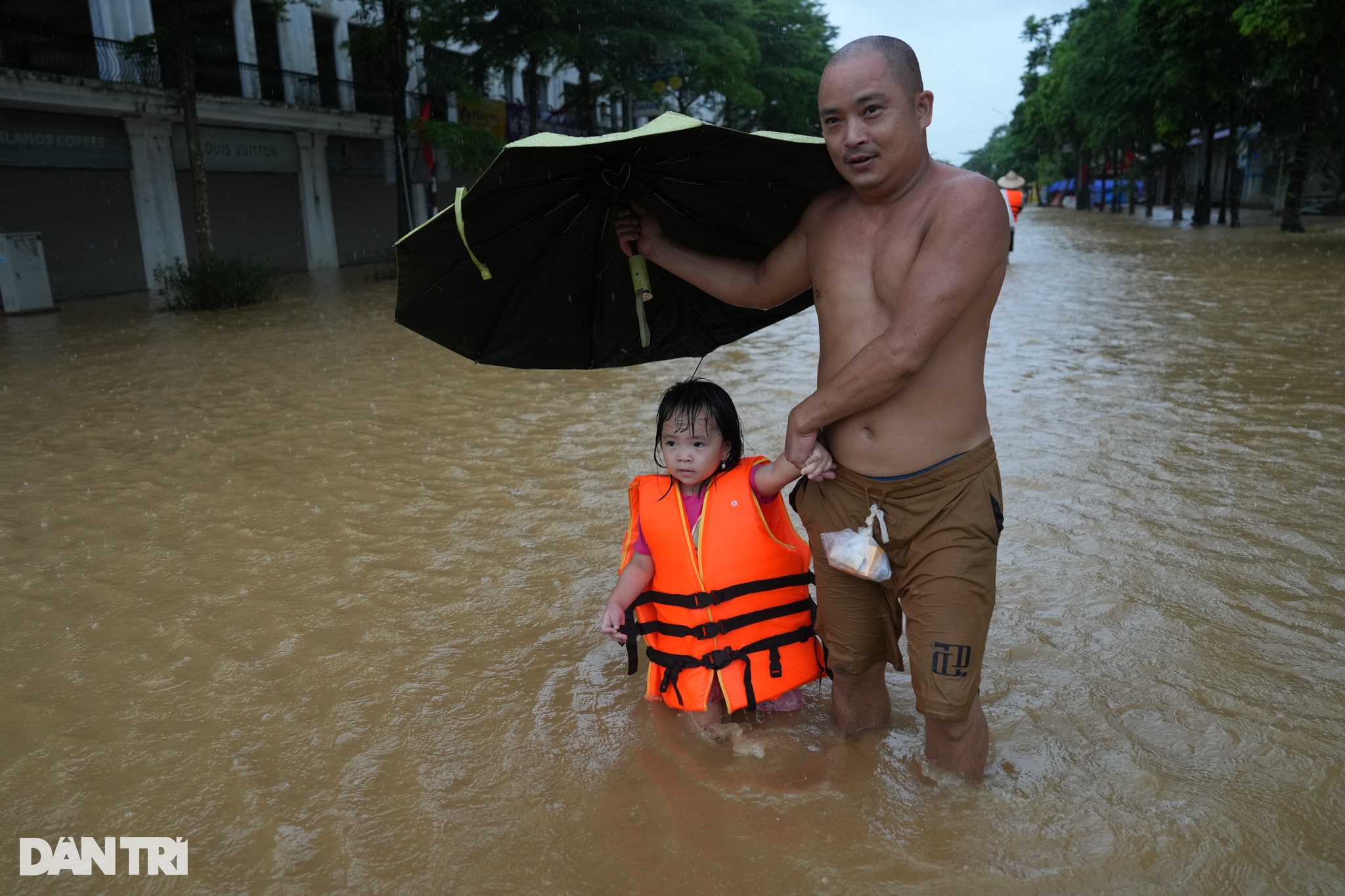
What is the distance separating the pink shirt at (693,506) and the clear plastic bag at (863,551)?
1.39 ft

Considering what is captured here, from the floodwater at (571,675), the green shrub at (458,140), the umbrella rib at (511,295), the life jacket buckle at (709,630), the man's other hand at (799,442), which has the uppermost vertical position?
the green shrub at (458,140)

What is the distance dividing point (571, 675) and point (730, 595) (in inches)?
35.9

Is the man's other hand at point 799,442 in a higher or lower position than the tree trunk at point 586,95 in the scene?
lower

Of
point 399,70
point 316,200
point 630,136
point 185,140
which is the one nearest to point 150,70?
point 185,140

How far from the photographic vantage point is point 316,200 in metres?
26.0

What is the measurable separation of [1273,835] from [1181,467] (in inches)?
141

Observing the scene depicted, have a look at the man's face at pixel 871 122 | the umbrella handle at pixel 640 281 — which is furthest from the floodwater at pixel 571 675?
the man's face at pixel 871 122

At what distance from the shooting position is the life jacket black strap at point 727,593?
3064mm

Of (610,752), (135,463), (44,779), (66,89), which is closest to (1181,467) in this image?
(610,752)

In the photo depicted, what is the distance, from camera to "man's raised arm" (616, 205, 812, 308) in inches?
113

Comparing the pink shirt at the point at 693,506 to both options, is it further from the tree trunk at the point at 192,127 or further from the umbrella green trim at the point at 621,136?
the tree trunk at the point at 192,127

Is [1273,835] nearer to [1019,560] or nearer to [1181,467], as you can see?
[1019,560]

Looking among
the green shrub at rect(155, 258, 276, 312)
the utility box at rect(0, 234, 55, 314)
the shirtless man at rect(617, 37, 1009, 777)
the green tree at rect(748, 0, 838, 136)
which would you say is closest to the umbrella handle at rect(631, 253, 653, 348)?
the shirtless man at rect(617, 37, 1009, 777)

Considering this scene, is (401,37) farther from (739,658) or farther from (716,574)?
(739,658)
